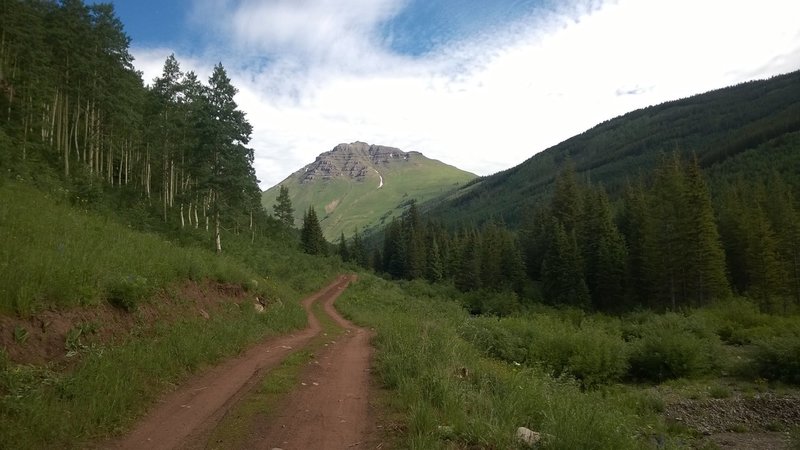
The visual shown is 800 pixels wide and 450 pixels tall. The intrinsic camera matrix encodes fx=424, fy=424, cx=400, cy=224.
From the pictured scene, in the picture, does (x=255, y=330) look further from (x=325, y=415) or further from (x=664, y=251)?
(x=664, y=251)

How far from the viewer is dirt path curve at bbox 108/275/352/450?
6.09 metres

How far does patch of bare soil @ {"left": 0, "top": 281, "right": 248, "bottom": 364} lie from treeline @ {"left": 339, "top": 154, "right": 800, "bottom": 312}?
50.5 m

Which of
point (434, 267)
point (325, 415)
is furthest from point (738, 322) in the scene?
point (434, 267)

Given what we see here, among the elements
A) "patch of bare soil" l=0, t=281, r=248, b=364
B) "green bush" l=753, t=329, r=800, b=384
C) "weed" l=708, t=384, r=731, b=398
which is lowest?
"weed" l=708, t=384, r=731, b=398

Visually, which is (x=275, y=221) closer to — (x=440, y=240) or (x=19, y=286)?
(x=440, y=240)

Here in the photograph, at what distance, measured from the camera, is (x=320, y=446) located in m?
6.05

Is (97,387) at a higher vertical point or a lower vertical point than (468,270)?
higher

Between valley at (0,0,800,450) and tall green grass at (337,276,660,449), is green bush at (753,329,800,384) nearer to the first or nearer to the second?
valley at (0,0,800,450)

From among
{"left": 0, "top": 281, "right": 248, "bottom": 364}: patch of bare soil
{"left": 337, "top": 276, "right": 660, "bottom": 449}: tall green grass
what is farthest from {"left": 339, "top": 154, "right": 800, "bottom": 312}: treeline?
{"left": 0, "top": 281, "right": 248, "bottom": 364}: patch of bare soil

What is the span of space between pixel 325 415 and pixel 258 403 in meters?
1.34

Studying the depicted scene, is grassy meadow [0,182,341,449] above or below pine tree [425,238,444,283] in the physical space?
above

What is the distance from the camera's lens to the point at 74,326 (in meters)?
7.75

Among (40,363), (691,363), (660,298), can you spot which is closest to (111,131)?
(40,363)

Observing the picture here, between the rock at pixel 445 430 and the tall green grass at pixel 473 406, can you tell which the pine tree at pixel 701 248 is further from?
the rock at pixel 445 430
